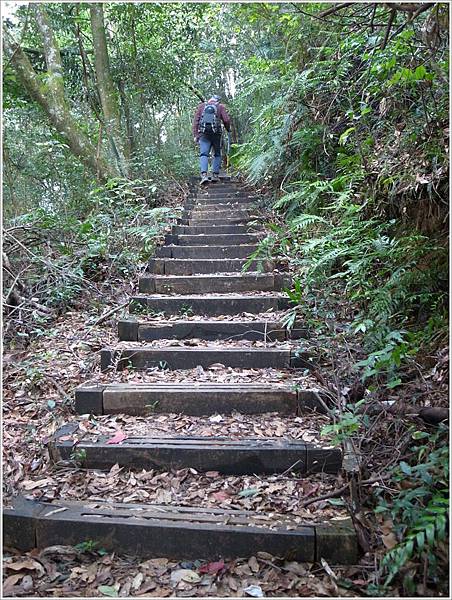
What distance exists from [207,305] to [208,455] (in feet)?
5.87

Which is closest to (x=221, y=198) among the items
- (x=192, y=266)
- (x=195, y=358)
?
(x=192, y=266)

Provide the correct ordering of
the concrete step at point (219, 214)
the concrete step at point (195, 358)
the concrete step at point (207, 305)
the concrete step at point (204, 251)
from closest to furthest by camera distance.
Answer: the concrete step at point (195, 358), the concrete step at point (207, 305), the concrete step at point (204, 251), the concrete step at point (219, 214)

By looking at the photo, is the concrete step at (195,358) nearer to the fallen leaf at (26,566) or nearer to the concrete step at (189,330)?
the concrete step at (189,330)

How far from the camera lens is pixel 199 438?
2627 mm

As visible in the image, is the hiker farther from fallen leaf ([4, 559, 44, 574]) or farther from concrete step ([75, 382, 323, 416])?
fallen leaf ([4, 559, 44, 574])

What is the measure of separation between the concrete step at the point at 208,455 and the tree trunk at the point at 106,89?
5910 mm

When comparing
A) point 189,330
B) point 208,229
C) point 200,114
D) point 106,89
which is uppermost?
point 106,89

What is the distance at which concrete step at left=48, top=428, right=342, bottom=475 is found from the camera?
8.04 ft

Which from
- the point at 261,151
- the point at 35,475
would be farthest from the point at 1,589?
the point at 261,151

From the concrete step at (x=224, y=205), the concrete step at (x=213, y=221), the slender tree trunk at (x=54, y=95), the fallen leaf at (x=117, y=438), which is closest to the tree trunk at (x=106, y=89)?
the slender tree trunk at (x=54, y=95)

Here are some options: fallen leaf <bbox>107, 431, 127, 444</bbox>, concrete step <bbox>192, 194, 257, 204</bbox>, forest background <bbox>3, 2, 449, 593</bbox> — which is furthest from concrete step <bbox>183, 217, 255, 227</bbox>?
fallen leaf <bbox>107, 431, 127, 444</bbox>

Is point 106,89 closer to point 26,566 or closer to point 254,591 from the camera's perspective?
point 26,566

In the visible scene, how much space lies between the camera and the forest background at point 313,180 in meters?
2.36

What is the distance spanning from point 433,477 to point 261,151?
6320 millimetres
